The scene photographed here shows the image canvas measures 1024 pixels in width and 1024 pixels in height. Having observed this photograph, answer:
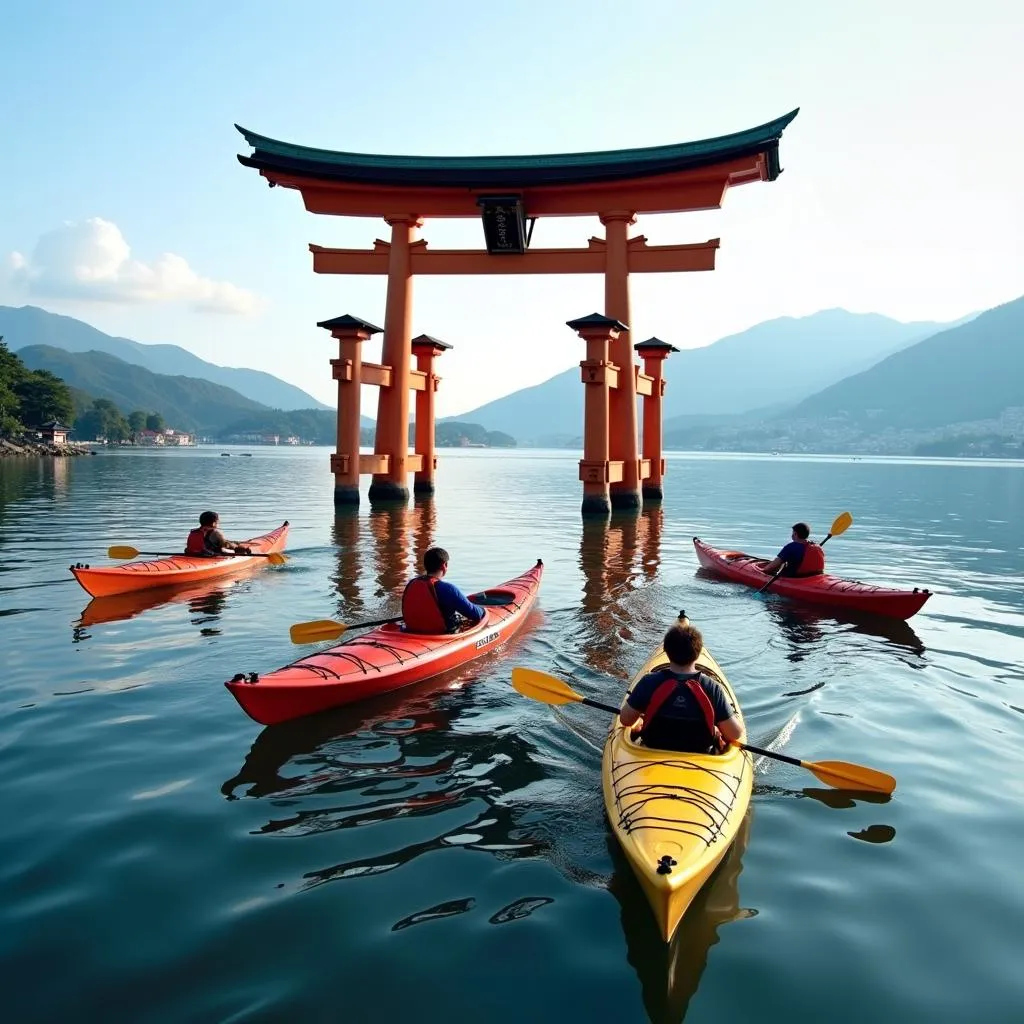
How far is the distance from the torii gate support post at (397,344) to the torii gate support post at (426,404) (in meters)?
2.17

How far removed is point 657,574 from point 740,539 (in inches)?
276

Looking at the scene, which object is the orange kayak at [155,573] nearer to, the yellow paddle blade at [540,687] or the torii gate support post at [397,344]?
the yellow paddle blade at [540,687]

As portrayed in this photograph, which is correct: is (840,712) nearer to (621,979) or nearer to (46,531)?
(621,979)

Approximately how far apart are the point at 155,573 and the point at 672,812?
9.19 m

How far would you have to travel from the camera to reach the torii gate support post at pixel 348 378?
21.0m

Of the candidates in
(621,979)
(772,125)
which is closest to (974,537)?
(772,125)

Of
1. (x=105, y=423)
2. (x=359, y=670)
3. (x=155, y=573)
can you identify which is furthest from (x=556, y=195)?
(x=105, y=423)

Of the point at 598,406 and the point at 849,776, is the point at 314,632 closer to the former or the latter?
the point at 849,776

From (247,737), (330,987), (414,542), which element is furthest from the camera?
(414,542)

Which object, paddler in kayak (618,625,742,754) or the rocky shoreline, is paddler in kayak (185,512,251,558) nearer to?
paddler in kayak (618,625,742,754)

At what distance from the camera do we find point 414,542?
54.4ft

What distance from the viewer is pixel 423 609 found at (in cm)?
707

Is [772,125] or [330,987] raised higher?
[772,125]

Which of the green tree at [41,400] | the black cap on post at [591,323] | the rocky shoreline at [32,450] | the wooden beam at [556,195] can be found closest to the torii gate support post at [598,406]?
the black cap on post at [591,323]
